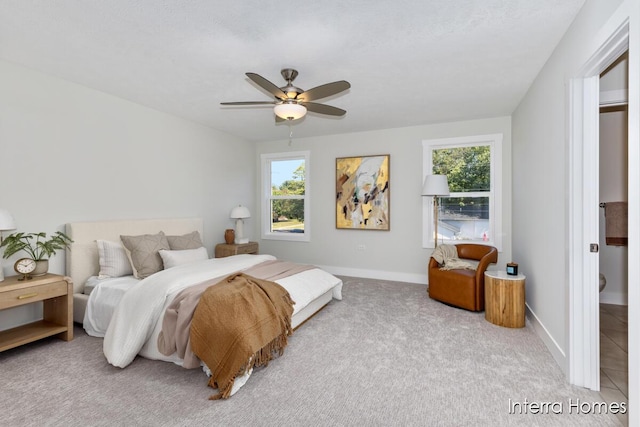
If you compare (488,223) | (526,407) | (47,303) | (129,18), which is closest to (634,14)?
(526,407)

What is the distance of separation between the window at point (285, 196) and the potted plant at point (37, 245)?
3.48 meters

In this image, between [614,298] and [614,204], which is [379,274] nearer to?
[614,298]

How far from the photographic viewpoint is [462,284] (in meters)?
3.81

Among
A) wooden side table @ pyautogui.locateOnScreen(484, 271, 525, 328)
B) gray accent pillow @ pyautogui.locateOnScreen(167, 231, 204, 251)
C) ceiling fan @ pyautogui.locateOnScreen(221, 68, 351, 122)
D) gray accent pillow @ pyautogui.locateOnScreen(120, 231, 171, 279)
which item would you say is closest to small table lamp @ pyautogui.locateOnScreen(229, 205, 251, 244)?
gray accent pillow @ pyautogui.locateOnScreen(167, 231, 204, 251)

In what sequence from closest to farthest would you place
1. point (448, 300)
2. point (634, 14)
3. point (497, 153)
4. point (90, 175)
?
point (634, 14), point (90, 175), point (448, 300), point (497, 153)

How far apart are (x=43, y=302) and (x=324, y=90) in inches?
133

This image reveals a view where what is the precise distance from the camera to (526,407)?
199 cm

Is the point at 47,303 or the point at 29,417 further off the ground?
the point at 47,303

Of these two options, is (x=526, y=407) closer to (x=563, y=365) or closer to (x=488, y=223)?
(x=563, y=365)

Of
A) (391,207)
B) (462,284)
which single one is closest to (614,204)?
(462,284)

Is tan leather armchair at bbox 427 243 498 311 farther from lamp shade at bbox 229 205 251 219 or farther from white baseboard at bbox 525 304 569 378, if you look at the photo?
lamp shade at bbox 229 205 251 219

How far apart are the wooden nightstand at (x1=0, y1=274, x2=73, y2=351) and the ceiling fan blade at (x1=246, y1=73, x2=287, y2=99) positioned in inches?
98.1

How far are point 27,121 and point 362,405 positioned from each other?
3885 millimetres

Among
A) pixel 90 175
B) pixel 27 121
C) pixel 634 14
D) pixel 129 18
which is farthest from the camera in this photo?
pixel 90 175
